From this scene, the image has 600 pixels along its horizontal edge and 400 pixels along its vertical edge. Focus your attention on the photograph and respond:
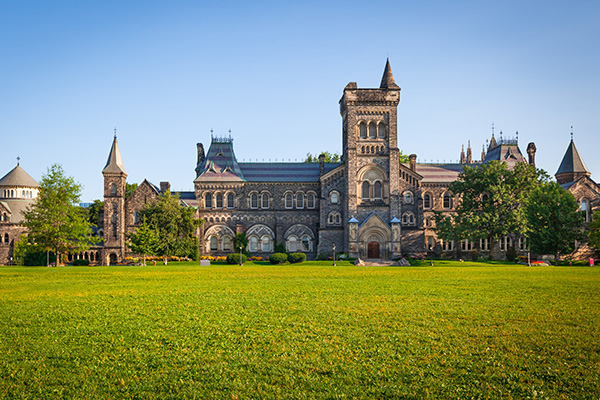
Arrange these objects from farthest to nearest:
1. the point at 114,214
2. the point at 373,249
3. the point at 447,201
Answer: the point at 447,201 → the point at 114,214 → the point at 373,249

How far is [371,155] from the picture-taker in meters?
59.5

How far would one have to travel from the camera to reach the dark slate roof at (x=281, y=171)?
65062 mm

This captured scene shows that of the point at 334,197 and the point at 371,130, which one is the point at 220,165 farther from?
the point at 371,130

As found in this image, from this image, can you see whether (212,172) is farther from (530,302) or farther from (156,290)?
(530,302)

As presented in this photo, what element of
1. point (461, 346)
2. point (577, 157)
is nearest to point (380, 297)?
point (461, 346)

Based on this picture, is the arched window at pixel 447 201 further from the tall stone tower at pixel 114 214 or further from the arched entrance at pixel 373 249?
the tall stone tower at pixel 114 214

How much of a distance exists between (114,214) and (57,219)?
37.4ft

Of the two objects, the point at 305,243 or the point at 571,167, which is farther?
the point at 571,167

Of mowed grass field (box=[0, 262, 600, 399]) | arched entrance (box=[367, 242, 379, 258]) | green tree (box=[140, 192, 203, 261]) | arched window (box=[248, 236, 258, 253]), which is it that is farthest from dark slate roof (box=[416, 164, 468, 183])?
mowed grass field (box=[0, 262, 600, 399])

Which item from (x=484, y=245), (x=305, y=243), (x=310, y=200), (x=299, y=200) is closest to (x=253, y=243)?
(x=305, y=243)

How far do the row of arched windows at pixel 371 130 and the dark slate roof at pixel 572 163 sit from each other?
30157 millimetres

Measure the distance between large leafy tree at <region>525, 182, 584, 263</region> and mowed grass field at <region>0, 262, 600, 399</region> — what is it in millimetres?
Result: 35394

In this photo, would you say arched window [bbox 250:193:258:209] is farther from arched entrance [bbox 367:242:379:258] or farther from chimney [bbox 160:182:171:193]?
arched entrance [bbox 367:242:379:258]

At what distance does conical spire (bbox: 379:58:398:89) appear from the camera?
60250mm
